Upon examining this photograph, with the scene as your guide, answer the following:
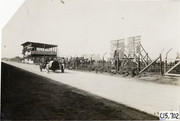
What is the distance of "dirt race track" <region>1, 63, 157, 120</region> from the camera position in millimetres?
2449

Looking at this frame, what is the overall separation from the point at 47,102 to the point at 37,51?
1.78 ft

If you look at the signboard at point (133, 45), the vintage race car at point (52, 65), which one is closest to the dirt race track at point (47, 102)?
the vintage race car at point (52, 65)

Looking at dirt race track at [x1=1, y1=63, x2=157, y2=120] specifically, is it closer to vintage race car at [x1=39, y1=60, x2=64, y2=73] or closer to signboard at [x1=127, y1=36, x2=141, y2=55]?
vintage race car at [x1=39, y1=60, x2=64, y2=73]

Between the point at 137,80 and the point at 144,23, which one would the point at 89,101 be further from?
the point at 144,23

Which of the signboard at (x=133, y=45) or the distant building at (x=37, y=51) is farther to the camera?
the signboard at (x=133, y=45)

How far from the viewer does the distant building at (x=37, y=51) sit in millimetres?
2570

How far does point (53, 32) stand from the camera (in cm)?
265

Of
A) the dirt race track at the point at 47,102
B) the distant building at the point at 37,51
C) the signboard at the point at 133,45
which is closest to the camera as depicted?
→ the dirt race track at the point at 47,102

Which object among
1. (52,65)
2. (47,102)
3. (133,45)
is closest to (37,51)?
(52,65)

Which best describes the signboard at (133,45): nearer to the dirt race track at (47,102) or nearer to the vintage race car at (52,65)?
the dirt race track at (47,102)

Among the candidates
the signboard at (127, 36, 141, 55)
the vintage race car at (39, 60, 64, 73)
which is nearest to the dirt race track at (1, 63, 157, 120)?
the vintage race car at (39, 60, 64, 73)

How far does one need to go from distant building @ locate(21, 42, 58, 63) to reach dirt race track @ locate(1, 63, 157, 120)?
154 millimetres

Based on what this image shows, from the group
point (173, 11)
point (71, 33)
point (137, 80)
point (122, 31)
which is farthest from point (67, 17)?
point (173, 11)

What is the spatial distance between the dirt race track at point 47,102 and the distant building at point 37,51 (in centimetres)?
15
